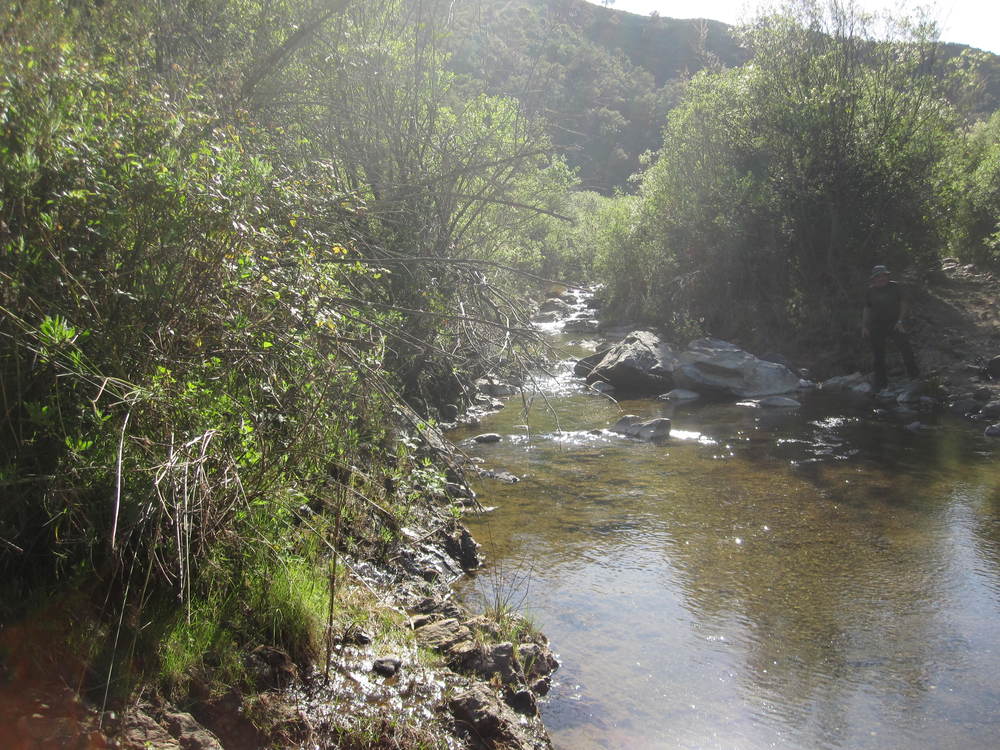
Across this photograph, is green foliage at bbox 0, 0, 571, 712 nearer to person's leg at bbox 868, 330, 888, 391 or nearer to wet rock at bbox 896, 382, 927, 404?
wet rock at bbox 896, 382, 927, 404

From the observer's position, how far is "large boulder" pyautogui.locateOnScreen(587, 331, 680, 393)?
16.6 metres

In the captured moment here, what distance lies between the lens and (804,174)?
18500 millimetres

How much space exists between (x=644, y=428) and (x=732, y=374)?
465cm

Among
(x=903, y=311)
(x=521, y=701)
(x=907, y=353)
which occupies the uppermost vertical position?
(x=903, y=311)

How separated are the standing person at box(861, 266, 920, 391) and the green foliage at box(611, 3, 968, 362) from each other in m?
2.47

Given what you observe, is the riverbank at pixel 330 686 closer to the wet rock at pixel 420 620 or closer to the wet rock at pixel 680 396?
the wet rock at pixel 420 620

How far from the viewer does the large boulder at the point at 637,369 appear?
16.6 m

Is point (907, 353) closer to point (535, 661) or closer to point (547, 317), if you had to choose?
point (535, 661)

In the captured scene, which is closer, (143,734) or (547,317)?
(143,734)

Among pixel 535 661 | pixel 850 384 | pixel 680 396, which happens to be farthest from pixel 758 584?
pixel 850 384

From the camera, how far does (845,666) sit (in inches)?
214

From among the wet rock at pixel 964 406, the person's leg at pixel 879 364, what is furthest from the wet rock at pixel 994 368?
the person's leg at pixel 879 364

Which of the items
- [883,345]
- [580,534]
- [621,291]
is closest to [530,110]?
[580,534]

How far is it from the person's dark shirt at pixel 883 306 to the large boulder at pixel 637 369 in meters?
4.03
